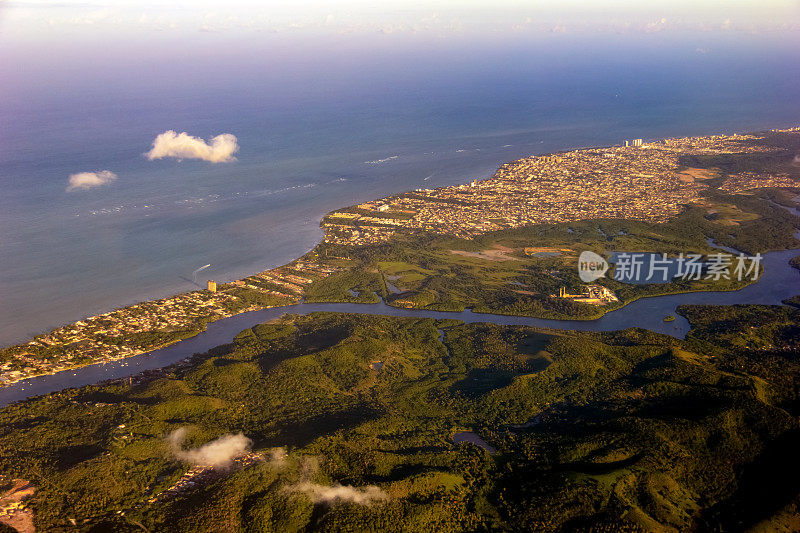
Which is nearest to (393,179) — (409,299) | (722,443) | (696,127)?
(409,299)

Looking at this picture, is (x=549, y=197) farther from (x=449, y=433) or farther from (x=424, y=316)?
(x=449, y=433)

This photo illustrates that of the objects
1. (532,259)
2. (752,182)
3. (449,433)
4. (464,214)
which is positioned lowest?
(449,433)

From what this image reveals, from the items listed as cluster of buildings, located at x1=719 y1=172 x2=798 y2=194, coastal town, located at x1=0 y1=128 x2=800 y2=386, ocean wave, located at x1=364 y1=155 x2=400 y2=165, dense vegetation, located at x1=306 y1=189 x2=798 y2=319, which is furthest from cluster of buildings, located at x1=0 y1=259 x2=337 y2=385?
cluster of buildings, located at x1=719 y1=172 x2=798 y2=194

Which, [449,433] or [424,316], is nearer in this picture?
[449,433]

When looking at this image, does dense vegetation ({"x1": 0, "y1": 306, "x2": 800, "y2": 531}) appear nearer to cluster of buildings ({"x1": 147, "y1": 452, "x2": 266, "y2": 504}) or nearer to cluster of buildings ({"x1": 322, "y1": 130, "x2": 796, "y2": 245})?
cluster of buildings ({"x1": 147, "y1": 452, "x2": 266, "y2": 504})

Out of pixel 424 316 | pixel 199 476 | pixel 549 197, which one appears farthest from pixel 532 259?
pixel 199 476

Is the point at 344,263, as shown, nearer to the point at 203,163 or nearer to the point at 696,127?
the point at 203,163

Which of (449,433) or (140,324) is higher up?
(140,324)
